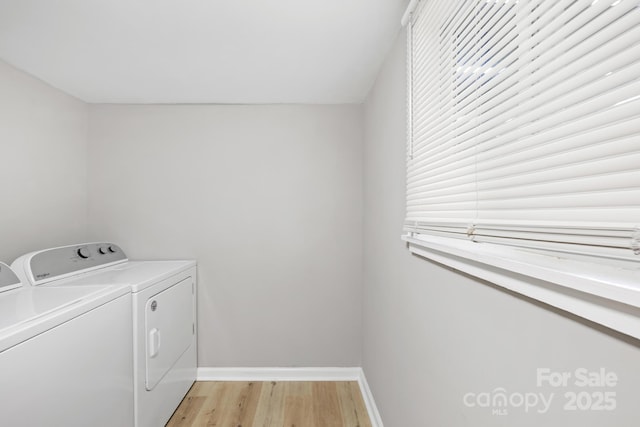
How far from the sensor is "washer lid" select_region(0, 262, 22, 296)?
1660mm

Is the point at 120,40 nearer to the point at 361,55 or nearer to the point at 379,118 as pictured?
the point at 361,55

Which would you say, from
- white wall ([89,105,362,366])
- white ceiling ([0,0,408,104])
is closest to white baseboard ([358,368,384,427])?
white wall ([89,105,362,366])

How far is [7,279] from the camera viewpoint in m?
1.70

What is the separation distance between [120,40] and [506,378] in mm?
2228

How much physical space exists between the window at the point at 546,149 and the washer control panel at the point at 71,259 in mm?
2086

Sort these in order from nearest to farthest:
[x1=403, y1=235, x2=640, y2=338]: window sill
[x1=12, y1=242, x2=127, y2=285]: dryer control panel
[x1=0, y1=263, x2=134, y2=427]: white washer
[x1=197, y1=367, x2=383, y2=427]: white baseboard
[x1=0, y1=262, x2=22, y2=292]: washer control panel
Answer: [x1=403, y1=235, x2=640, y2=338]: window sill
[x1=0, y1=263, x2=134, y2=427]: white washer
[x1=0, y1=262, x2=22, y2=292]: washer control panel
[x1=12, y1=242, x2=127, y2=285]: dryer control panel
[x1=197, y1=367, x2=383, y2=427]: white baseboard

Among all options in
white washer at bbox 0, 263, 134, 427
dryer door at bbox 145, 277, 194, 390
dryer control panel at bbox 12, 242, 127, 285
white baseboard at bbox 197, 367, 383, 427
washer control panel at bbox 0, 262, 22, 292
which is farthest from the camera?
white baseboard at bbox 197, 367, 383, 427

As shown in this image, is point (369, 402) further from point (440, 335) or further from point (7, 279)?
point (7, 279)

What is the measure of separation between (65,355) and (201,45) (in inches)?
62.9

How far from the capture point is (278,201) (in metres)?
2.80

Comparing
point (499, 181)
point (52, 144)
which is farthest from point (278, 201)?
point (499, 181)

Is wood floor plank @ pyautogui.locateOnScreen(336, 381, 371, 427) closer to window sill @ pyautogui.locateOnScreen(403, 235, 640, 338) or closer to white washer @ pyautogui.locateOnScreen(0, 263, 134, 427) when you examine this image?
white washer @ pyautogui.locateOnScreen(0, 263, 134, 427)

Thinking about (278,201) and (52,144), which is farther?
(278,201)

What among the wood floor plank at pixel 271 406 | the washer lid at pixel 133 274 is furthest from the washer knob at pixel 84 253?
the wood floor plank at pixel 271 406
